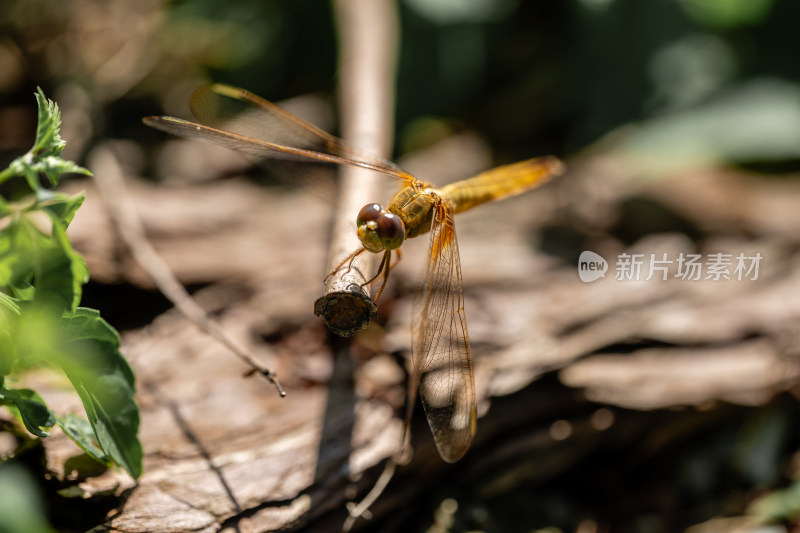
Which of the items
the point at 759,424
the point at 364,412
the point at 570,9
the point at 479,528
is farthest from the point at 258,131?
the point at 570,9

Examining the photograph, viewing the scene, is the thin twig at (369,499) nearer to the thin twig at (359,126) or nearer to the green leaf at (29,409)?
the thin twig at (359,126)

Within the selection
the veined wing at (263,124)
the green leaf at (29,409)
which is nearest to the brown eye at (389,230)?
the veined wing at (263,124)

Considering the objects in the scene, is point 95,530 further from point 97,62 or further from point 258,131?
point 97,62

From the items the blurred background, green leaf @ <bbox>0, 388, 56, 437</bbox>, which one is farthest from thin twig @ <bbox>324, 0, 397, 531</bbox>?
green leaf @ <bbox>0, 388, 56, 437</bbox>

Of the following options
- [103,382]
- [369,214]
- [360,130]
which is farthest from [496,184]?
[103,382]

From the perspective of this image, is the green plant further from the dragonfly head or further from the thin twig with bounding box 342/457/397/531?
the dragonfly head

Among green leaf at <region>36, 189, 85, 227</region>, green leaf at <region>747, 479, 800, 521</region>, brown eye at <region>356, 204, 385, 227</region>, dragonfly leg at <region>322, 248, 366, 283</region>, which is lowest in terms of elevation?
green leaf at <region>747, 479, 800, 521</region>
